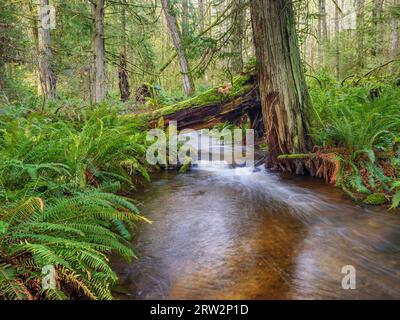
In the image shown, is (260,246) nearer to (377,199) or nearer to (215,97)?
(377,199)

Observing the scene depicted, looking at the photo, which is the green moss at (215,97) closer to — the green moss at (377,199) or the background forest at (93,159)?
the background forest at (93,159)

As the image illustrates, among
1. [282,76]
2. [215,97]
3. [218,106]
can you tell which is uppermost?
[282,76]

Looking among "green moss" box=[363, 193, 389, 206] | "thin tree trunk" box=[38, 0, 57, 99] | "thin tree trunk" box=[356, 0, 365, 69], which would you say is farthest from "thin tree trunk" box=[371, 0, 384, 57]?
"thin tree trunk" box=[38, 0, 57, 99]

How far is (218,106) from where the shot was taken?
703 cm

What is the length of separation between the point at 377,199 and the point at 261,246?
207 centimetres

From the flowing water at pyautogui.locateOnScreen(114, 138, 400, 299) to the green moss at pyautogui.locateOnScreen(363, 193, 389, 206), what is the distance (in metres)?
0.19

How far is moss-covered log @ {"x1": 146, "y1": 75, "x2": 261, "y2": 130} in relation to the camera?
6.90m

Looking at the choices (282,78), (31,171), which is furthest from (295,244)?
(282,78)

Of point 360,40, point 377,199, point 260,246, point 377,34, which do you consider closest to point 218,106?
point 377,199

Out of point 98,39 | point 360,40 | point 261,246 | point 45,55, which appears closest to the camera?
point 261,246

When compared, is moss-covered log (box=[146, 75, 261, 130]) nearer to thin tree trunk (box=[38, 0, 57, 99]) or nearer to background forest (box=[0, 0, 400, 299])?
background forest (box=[0, 0, 400, 299])

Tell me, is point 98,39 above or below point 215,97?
above

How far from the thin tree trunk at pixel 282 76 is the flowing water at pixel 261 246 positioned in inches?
39.8

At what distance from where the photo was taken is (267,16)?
17.9 ft
